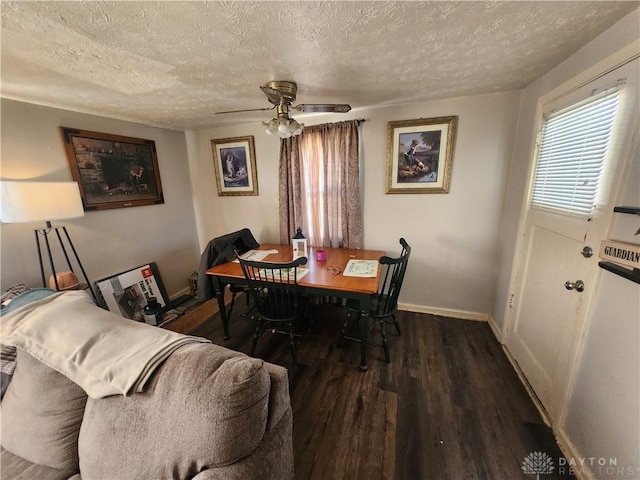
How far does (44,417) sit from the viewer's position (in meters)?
0.88

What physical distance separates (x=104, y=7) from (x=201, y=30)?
34 centimetres

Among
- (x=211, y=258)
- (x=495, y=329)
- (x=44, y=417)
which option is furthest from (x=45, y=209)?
(x=495, y=329)

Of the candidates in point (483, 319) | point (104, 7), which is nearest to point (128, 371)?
point (104, 7)

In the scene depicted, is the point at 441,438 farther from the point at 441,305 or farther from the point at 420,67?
the point at 420,67

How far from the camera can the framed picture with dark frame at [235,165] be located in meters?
2.90

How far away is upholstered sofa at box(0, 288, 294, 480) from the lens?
2.18ft

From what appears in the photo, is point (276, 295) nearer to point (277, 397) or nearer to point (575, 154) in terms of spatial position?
point (277, 397)

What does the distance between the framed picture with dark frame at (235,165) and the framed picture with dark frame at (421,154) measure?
5.42 ft

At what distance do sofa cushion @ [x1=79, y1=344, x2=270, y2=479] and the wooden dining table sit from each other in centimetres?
99

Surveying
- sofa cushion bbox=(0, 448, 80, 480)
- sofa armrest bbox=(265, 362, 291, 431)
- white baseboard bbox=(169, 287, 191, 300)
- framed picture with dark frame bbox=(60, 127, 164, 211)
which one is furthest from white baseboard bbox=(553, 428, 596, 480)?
framed picture with dark frame bbox=(60, 127, 164, 211)

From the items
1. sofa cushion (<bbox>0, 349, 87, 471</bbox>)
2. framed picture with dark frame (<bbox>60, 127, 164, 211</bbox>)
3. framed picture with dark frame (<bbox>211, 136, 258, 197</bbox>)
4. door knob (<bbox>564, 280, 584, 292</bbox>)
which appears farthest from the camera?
framed picture with dark frame (<bbox>211, 136, 258, 197</bbox>)

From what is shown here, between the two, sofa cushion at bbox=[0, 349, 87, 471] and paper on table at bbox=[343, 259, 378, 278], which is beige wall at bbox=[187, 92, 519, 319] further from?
sofa cushion at bbox=[0, 349, 87, 471]

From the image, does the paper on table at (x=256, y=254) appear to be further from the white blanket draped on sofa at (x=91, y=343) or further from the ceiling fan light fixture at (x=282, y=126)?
the white blanket draped on sofa at (x=91, y=343)

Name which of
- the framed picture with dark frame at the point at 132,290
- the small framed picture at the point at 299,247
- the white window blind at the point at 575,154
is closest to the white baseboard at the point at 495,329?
the white window blind at the point at 575,154
